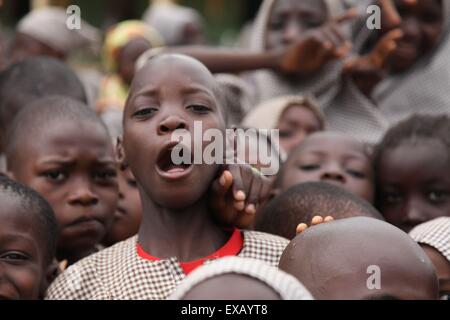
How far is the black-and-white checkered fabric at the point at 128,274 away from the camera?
2.35 metres

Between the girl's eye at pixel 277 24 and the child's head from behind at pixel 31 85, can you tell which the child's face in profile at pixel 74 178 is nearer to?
the child's head from behind at pixel 31 85

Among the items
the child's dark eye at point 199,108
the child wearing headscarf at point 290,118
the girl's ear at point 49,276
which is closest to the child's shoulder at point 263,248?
the child's dark eye at point 199,108

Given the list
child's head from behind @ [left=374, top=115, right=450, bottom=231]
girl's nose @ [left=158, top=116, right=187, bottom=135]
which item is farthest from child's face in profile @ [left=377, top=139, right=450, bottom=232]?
girl's nose @ [left=158, top=116, right=187, bottom=135]

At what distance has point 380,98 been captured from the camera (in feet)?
15.3

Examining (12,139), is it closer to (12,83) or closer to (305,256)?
(12,83)

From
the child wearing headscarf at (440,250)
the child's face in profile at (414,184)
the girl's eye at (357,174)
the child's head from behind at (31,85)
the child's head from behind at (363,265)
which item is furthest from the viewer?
the child's head from behind at (31,85)

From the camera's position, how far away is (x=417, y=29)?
4488 millimetres

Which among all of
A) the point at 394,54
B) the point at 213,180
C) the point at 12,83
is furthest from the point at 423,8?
the point at 213,180

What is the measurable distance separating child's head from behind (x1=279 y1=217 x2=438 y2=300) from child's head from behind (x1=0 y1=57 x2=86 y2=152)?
2000 millimetres

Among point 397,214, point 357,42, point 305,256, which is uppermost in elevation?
point 357,42

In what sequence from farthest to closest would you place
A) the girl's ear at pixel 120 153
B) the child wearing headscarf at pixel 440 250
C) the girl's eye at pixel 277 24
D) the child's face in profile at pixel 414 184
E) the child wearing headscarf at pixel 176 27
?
the child wearing headscarf at pixel 176 27 < the girl's eye at pixel 277 24 < the child's face in profile at pixel 414 184 < the girl's ear at pixel 120 153 < the child wearing headscarf at pixel 440 250

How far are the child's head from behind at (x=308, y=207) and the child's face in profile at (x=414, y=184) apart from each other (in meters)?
0.48

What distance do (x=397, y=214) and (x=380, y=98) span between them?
1.46 meters

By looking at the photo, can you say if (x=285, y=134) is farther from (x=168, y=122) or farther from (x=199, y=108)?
(x=168, y=122)
